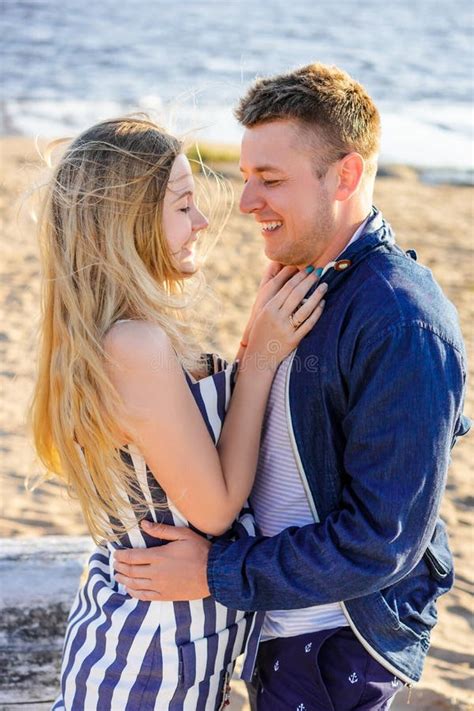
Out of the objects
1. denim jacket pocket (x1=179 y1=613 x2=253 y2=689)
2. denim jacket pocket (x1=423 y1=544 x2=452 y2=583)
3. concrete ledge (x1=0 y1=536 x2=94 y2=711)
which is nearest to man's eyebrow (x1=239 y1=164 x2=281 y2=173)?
denim jacket pocket (x1=423 y1=544 x2=452 y2=583)

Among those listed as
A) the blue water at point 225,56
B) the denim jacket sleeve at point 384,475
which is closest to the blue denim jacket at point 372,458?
the denim jacket sleeve at point 384,475

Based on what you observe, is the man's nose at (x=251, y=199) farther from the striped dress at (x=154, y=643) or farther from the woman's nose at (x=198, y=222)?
the striped dress at (x=154, y=643)

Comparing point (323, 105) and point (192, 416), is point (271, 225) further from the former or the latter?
point (192, 416)

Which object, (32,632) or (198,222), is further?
(32,632)

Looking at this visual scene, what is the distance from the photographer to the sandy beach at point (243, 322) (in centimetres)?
Answer: 384

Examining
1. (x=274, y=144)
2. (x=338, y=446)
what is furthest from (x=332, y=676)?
(x=274, y=144)

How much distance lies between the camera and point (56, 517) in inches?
192

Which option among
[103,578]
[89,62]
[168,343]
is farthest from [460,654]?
[89,62]

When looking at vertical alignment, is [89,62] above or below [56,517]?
below

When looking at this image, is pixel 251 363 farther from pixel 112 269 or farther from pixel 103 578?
pixel 103 578

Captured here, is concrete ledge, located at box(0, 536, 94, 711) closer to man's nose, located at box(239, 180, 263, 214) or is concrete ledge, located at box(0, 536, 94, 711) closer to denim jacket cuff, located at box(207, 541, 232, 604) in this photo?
denim jacket cuff, located at box(207, 541, 232, 604)

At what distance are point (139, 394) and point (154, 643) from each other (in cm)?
61

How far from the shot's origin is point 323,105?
2.39m

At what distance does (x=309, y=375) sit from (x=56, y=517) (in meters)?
2.89
